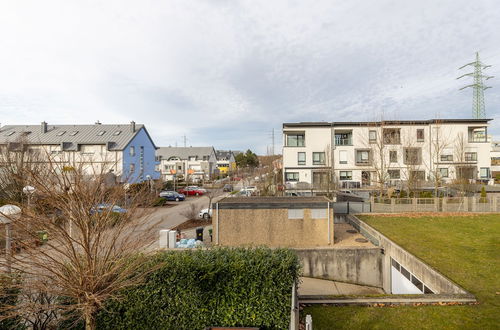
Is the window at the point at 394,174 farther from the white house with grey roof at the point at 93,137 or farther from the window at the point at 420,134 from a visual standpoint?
the white house with grey roof at the point at 93,137

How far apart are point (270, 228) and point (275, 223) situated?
42 centimetres

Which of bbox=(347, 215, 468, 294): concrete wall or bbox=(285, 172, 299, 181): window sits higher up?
bbox=(285, 172, 299, 181): window

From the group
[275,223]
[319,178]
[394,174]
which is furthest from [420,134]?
[275,223]

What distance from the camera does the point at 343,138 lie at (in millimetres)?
36812

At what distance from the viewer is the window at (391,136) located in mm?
32375

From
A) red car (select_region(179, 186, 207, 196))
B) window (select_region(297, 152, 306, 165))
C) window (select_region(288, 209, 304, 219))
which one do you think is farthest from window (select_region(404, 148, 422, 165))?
red car (select_region(179, 186, 207, 196))

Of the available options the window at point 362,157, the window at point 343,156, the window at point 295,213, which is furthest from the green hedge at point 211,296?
the window at point 362,157

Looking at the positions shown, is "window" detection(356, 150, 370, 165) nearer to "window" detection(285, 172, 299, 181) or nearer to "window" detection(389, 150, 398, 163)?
"window" detection(389, 150, 398, 163)

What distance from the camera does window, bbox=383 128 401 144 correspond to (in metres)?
32.4

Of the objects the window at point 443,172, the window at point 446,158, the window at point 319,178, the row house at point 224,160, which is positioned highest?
the row house at point 224,160

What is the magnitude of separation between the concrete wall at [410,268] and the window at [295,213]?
4.51 metres

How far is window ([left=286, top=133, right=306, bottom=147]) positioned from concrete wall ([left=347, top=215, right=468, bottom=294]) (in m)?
22.5

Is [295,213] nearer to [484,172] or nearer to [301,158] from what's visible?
[301,158]

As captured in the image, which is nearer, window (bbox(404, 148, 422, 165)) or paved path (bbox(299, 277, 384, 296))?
paved path (bbox(299, 277, 384, 296))
